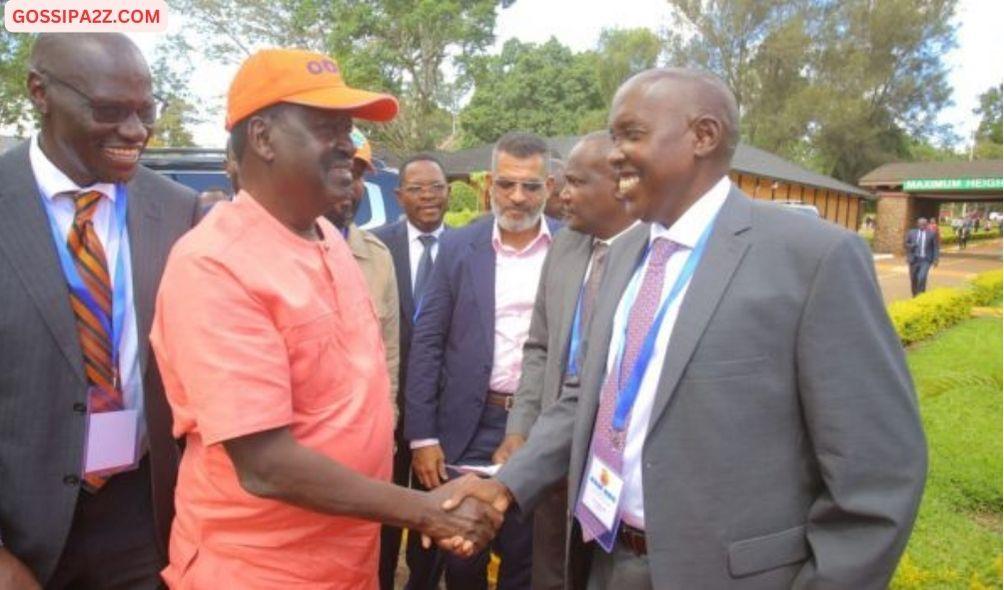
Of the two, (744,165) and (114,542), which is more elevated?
(744,165)

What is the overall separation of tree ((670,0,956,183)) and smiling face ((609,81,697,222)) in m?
48.3

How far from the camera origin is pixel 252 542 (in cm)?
192

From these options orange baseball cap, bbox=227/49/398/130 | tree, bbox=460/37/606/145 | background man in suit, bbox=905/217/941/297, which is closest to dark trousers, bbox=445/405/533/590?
orange baseball cap, bbox=227/49/398/130

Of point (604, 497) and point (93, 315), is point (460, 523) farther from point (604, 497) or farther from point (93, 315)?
point (93, 315)

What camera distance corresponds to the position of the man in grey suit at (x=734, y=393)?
68.1 inches

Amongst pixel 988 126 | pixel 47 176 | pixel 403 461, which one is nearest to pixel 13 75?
pixel 403 461

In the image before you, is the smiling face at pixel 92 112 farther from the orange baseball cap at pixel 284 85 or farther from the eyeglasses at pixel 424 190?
the eyeglasses at pixel 424 190

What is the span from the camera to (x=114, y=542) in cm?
234

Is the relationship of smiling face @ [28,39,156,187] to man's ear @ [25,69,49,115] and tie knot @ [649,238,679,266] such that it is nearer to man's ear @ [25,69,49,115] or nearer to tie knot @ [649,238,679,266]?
man's ear @ [25,69,49,115]

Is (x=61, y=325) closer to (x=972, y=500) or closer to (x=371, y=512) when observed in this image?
(x=371, y=512)

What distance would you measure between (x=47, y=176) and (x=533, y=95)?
1458 inches

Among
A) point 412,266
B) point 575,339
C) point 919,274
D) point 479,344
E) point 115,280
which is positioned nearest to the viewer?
point 115,280

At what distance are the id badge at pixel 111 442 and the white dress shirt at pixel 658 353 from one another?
1.49 m

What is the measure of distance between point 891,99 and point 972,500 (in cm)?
4968
